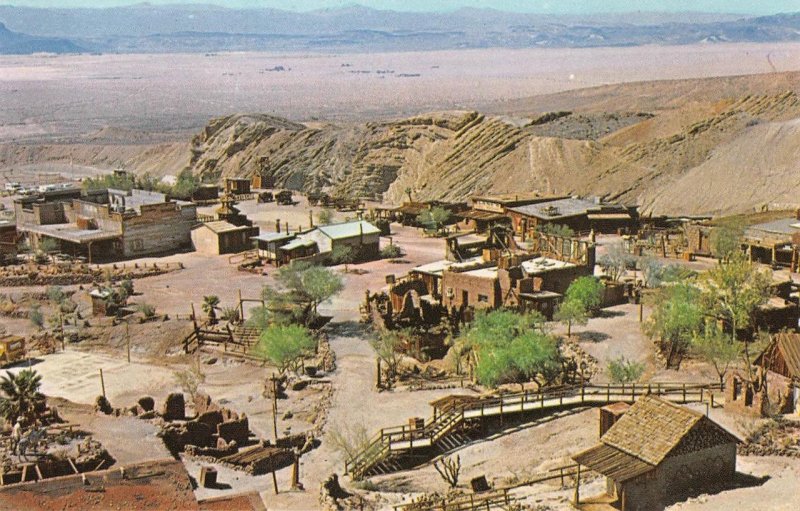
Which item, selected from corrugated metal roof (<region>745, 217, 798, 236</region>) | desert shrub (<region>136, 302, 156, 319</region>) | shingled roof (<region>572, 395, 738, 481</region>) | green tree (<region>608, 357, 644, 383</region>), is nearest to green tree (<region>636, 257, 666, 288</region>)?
corrugated metal roof (<region>745, 217, 798, 236</region>)

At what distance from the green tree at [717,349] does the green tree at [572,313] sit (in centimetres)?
529

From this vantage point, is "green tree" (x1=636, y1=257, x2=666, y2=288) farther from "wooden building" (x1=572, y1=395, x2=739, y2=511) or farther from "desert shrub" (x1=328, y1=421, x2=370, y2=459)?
"wooden building" (x1=572, y1=395, x2=739, y2=511)

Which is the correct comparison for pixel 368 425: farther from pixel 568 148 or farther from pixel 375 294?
pixel 568 148

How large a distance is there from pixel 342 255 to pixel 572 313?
71.0 ft

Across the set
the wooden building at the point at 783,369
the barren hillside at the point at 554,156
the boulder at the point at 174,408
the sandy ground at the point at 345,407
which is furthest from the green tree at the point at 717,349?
the barren hillside at the point at 554,156

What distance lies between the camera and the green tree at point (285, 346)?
38.5 meters

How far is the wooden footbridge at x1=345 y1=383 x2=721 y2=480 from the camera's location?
29.4m

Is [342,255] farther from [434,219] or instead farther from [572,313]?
[572,313]

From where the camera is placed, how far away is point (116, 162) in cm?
13225

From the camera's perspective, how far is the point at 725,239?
54750 mm

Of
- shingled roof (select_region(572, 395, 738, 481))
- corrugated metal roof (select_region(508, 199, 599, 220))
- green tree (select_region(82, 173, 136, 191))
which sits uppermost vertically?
shingled roof (select_region(572, 395, 738, 481))

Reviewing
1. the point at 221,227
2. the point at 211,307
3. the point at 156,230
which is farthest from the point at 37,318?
the point at 221,227

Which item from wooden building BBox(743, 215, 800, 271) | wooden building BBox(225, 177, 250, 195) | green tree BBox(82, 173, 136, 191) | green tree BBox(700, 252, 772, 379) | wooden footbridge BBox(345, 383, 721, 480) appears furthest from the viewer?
wooden building BBox(225, 177, 250, 195)

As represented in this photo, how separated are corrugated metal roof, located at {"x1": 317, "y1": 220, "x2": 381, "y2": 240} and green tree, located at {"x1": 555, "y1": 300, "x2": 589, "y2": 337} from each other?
22.2 meters
